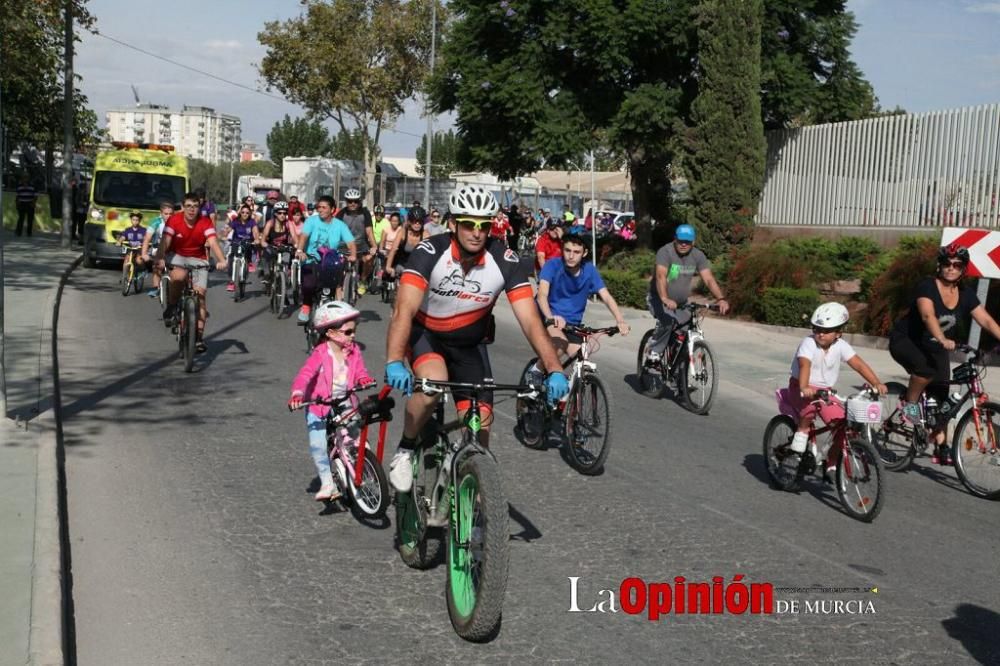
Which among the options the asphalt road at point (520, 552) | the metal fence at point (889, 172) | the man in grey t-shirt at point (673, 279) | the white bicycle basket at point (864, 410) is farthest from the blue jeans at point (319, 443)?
the metal fence at point (889, 172)

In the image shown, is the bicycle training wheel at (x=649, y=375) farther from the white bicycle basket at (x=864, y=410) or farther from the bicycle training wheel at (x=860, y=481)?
the white bicycle basket at (x=864, y=410)

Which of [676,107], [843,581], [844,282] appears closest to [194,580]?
[843,581]

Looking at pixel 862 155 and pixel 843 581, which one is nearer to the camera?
pixel 843 581

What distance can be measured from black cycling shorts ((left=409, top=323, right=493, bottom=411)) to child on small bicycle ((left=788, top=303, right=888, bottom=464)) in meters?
2.64

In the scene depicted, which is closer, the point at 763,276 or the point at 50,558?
the point at 50,558

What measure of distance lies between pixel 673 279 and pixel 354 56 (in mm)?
39364

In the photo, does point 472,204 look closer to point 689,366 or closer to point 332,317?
point 332,317

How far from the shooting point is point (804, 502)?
7.79m

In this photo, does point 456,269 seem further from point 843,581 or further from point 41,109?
point 41,109

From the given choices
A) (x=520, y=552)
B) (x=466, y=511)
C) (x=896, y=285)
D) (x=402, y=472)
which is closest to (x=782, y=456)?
(x=520, y=552)

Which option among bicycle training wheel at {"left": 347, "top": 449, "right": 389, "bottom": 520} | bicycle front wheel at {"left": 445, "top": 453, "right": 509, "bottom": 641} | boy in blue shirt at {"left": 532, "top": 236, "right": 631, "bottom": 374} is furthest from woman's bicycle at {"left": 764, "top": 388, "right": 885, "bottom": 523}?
bicycle front wheel at {"left": 445, "top": 453, "right": 509, "bottom": 641}

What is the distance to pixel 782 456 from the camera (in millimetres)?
7922

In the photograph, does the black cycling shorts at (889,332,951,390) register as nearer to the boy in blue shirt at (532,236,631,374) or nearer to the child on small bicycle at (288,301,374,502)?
the boy in blue shirt at (532,236,631,374)

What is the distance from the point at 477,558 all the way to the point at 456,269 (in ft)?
5.22
